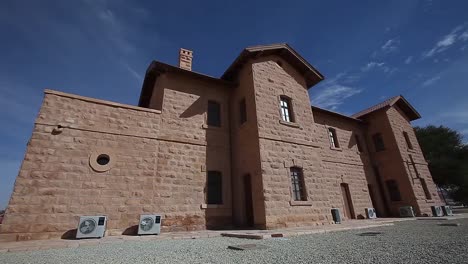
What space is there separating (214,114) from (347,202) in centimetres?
993

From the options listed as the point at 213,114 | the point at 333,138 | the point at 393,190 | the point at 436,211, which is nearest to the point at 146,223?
the point at 213,114

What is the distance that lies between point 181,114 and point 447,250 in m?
9.68

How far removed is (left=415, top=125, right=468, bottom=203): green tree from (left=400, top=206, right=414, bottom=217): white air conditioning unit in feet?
39.7

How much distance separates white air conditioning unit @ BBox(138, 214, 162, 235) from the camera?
785 centimetres

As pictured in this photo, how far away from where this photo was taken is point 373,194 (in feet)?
51.2

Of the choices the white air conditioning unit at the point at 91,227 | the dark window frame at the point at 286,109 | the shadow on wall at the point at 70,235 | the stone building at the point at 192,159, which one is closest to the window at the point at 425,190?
the stone building at the point at 192,159

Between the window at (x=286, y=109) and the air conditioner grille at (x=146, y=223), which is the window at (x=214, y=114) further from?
the air conditioner grille at (x=146, y=223)

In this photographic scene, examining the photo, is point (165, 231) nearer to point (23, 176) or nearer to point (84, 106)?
point (23, 176)

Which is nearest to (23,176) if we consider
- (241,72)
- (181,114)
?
(181,114)

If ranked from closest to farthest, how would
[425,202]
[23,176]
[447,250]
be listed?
Answer: [447,250]
[23,176]
[425,202]

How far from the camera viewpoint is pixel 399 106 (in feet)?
61.0

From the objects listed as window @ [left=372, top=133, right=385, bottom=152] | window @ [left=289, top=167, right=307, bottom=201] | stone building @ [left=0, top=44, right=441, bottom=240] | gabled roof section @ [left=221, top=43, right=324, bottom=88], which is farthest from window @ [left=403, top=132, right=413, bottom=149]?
window @ [left=289, top=167, right=307, bottom=201]

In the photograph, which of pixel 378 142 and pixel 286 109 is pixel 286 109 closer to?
pixel 286 109

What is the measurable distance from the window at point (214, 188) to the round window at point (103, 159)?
4.21m
